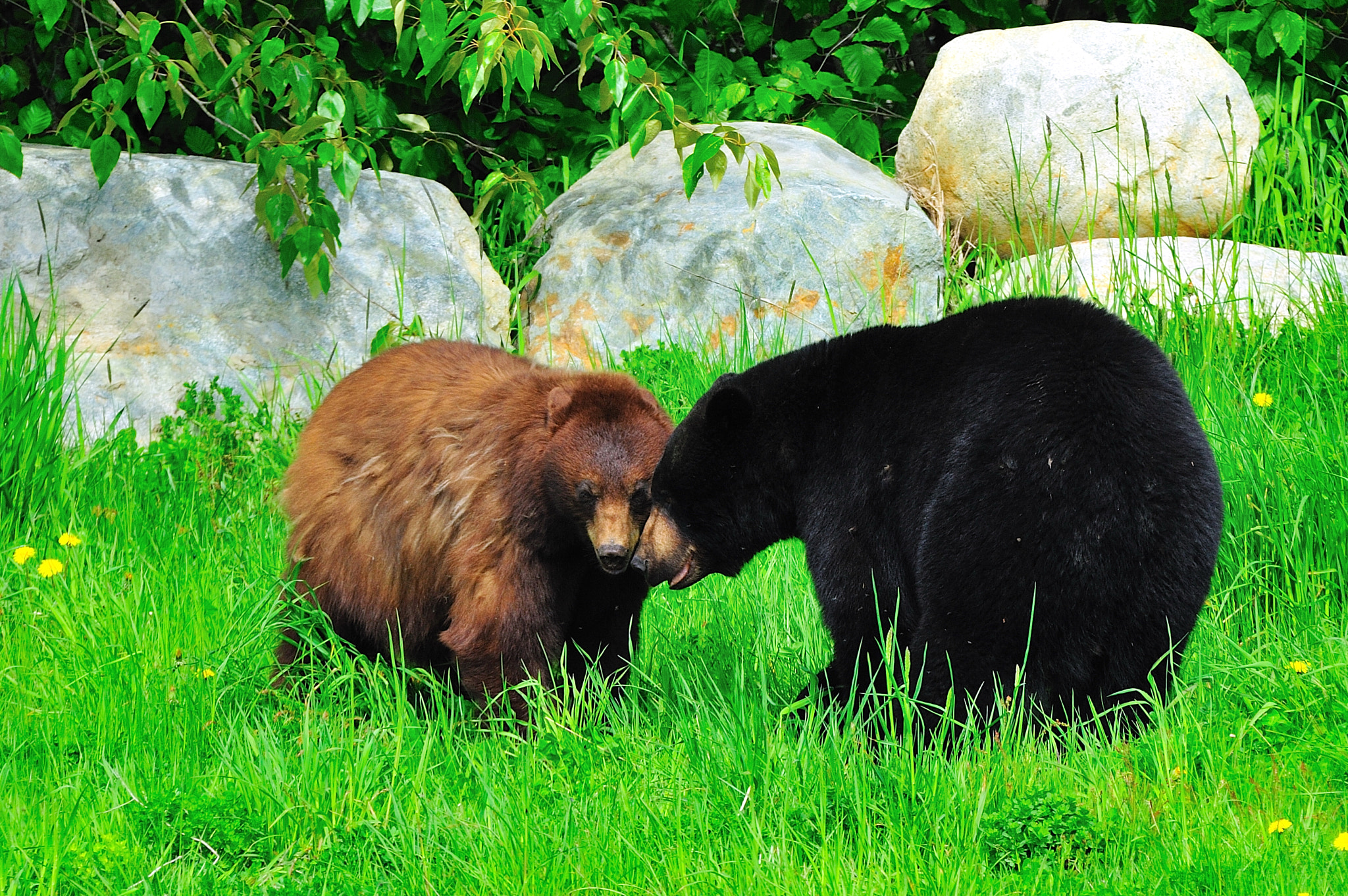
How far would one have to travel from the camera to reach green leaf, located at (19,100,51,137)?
6.98m

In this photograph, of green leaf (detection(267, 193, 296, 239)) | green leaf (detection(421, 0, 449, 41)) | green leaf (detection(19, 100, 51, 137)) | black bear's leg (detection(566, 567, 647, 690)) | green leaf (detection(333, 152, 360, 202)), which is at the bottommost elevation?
black bear's leg (detection(566, 567, 647, 690))

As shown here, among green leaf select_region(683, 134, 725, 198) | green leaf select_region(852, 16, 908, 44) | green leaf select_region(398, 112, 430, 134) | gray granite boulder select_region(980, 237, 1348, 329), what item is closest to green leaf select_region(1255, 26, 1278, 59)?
gray granite boulder select_region(980, 237, 1348, 329)

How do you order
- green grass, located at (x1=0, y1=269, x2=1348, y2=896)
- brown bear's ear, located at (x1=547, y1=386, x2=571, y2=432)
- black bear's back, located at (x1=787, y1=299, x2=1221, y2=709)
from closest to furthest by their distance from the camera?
1. green grass, located at (x1=0, y1=269, x2=1348, y2=896)
2. black bear's back, located at (x1=787, y1=299, x2=1221, y2=709)
3. brown bear's ear, located at (x1=547, y1=386, x2=571, y2=432)

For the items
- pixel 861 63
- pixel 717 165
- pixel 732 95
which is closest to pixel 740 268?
pixel 732 95

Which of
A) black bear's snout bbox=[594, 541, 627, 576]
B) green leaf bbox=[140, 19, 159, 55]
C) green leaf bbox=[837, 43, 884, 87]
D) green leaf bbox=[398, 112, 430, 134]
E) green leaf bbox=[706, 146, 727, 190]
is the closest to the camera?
black bear's snout bbox=[594, 541, 627, 576]

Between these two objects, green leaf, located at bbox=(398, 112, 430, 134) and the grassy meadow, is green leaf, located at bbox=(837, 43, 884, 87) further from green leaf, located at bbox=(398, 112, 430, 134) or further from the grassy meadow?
the grassy meadow

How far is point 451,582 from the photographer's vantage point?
4004mm

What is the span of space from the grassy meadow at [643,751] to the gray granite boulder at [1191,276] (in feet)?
1.29

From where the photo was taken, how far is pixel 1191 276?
6.26 meters

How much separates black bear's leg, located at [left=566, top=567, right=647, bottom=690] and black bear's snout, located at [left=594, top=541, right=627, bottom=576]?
1.14 ft

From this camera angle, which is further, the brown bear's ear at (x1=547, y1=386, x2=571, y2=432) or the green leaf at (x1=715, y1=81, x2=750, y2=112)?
the green leaf at (x1=715, y1=81, x2=750, y2=112)

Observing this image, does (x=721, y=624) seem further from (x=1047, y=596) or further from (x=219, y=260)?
(x=219, y=260)

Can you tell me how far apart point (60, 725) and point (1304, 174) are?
19.6ft

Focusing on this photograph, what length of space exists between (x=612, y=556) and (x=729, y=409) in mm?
545
